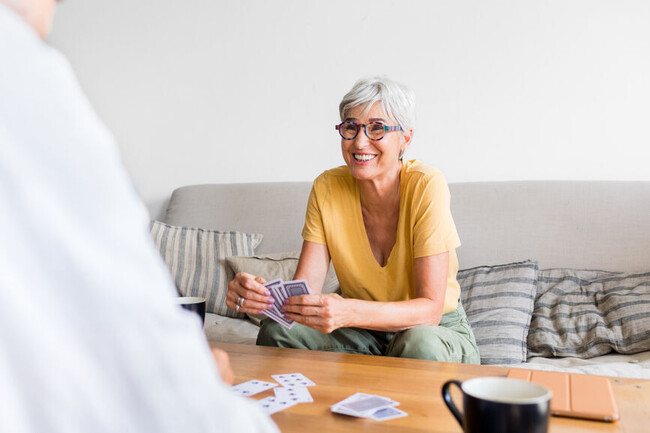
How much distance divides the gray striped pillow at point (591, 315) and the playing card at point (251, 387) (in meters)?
1.28

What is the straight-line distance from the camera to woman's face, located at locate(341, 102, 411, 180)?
1.89 metres

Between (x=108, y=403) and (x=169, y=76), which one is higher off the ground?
(x=169, y=76)

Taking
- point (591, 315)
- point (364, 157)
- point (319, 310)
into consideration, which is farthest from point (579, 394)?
point (591, 315)

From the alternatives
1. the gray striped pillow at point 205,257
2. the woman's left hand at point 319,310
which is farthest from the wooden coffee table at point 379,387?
the gray striped pillow at point 205,257

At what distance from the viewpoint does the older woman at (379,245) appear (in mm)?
1648

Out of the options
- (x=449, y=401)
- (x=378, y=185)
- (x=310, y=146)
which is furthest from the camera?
(x=310, y=146)

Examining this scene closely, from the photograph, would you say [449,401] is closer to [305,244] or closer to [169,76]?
[305,244]

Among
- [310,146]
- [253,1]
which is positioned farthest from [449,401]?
[253,1]

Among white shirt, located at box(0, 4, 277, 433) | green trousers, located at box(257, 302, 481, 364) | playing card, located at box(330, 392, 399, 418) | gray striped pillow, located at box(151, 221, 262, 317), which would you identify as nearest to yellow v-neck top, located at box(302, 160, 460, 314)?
green trousers, located at box(257, 302, 481, 364)

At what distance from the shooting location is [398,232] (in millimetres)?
1857

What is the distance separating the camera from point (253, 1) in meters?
3.23

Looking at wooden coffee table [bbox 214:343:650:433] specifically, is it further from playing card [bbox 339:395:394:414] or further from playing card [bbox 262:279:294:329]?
playing card [bbox 262:279:294:329]

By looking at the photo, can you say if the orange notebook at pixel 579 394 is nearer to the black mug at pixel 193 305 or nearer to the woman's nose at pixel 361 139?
the black mug at pixel 193 305

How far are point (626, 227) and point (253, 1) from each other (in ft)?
6.89
